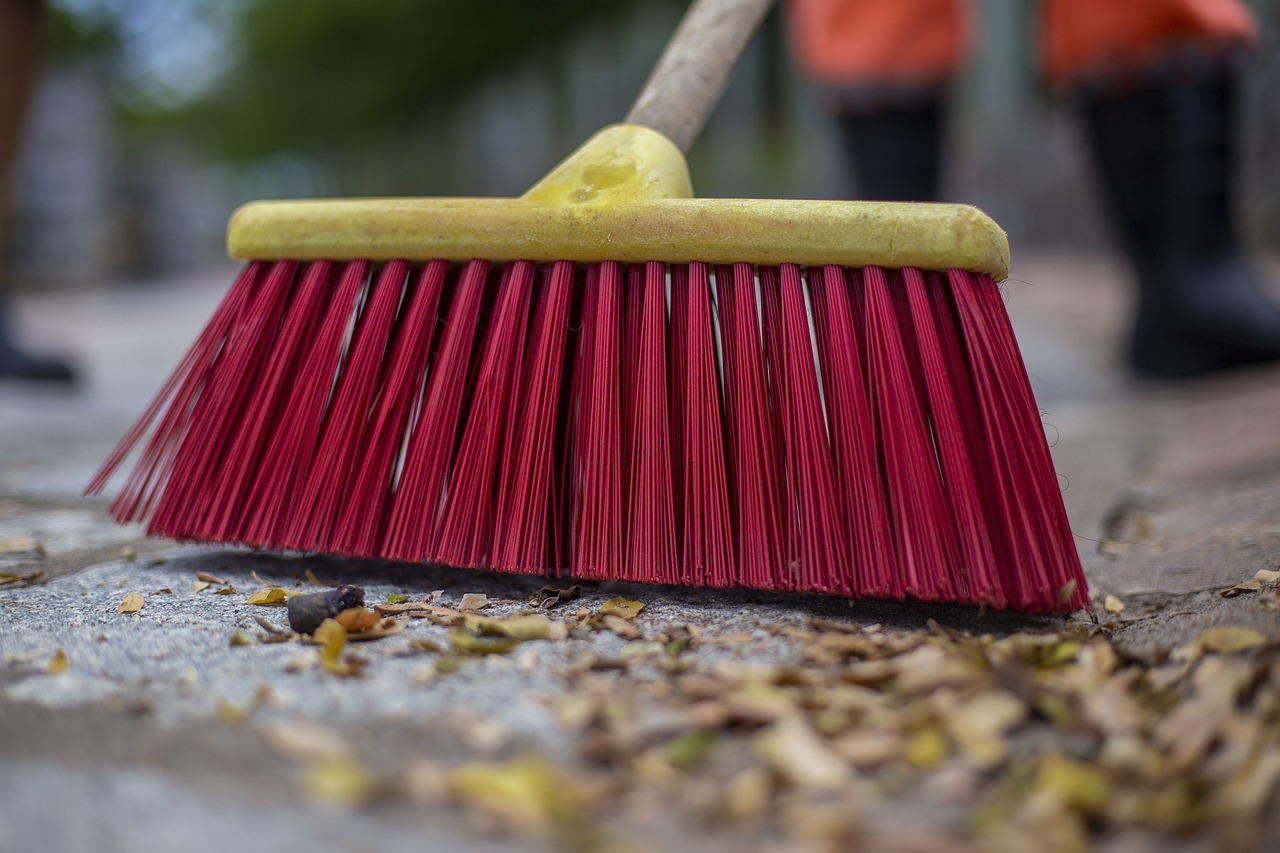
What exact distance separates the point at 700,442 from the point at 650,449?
45 millimetres

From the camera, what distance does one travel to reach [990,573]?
0.86 m

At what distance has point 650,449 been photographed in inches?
37.5

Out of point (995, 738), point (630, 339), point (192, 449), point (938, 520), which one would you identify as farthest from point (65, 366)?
point (995, 738)

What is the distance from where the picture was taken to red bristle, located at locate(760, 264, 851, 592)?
2.89 ft

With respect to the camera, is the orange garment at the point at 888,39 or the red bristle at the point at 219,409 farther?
the orange garment at the point at 888,39

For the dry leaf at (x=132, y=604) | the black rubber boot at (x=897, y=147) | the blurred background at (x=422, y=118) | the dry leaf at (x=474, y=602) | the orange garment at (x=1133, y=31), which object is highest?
the blurred background at (x=422, y=118)

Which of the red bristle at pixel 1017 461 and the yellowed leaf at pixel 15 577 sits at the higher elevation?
the red bristle at pixel 1017 461

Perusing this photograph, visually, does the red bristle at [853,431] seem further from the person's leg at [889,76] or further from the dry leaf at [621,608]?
the person's leg at [889,76]

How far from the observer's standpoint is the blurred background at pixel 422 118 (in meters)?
5.85

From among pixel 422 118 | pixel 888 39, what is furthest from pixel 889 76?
pixel 422 118

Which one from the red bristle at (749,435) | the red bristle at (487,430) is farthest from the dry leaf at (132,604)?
the red bristle at (749,435)

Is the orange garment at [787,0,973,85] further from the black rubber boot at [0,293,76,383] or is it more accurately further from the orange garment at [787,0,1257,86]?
the black rubber boot at [0,293,76,383]

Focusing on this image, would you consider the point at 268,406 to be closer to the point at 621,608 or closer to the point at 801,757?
the point at 621,608

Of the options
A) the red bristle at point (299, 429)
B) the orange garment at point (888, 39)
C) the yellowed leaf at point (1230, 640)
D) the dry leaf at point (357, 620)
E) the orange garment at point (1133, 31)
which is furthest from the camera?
the orange garment at point (888, 39)
